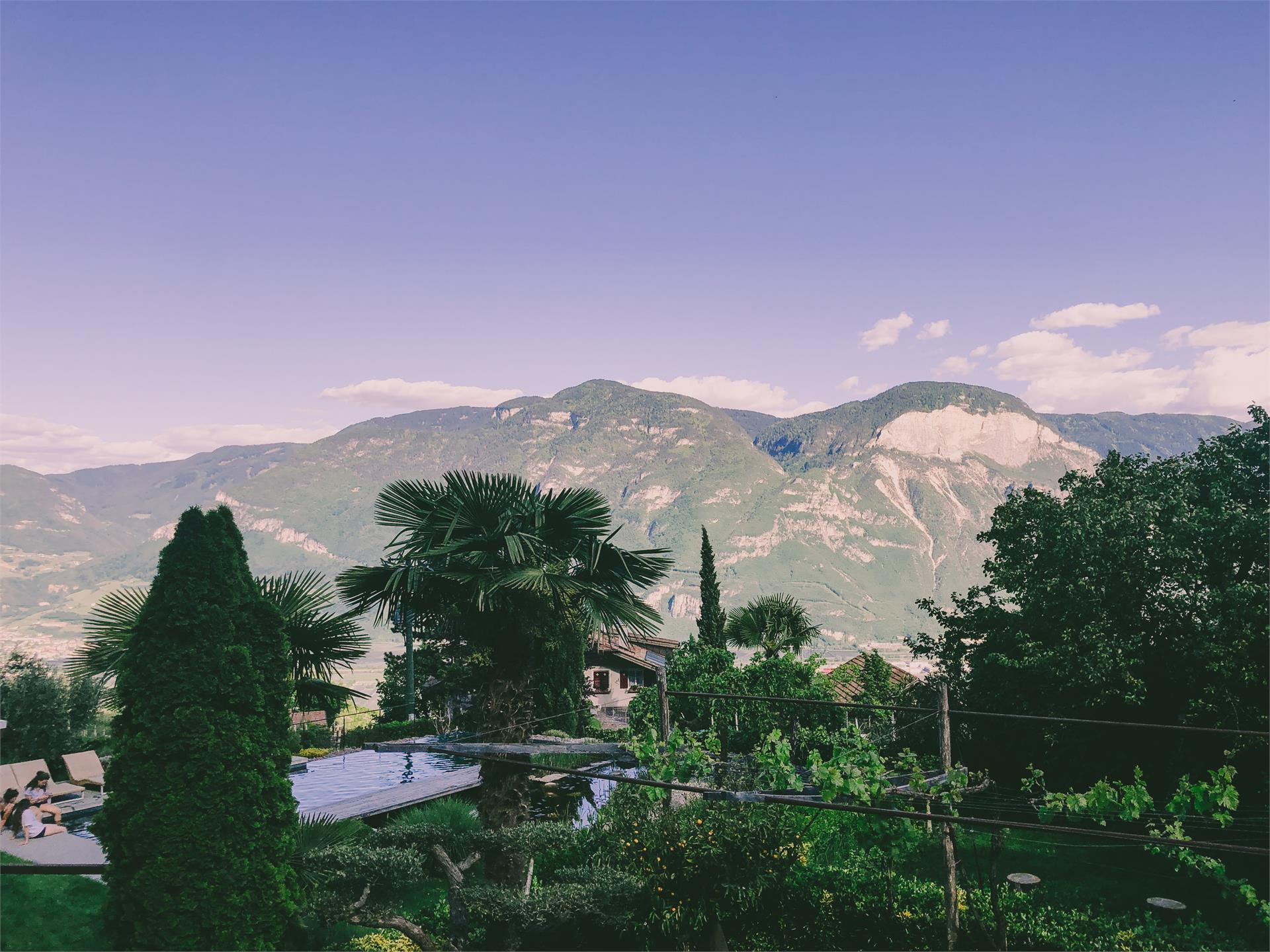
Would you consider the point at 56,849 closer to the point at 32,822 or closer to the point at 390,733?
the point at 32,822

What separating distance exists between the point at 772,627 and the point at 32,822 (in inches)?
844

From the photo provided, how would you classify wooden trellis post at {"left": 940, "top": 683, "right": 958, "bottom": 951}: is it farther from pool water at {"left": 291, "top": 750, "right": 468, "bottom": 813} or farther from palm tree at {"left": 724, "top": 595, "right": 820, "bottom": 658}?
palm tree at {"left": 724, "top": 595, "right": 820, "bottom": 658}

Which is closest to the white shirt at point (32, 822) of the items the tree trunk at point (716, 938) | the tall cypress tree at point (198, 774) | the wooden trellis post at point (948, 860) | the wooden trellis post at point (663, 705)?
the tall cypress tree at point (198, 774)

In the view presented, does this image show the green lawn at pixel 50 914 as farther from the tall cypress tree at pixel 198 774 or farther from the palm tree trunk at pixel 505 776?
the palm tree trunk at pixel 505 776

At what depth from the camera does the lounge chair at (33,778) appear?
1986 centimetres

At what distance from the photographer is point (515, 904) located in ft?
36.9

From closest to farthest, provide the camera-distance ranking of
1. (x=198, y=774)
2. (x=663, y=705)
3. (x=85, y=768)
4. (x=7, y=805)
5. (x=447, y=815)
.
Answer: (x=198, y=774)
(x=663, y=705)
(x=7, y=805)
(x=447, y=815)
(x=85, y=768)

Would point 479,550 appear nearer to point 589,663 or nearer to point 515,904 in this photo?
point 515,904

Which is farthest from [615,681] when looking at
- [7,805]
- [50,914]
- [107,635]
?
[107,635]

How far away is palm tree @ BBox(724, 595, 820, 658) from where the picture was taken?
29859 millimetres

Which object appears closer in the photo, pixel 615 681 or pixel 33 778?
pixel 33 778

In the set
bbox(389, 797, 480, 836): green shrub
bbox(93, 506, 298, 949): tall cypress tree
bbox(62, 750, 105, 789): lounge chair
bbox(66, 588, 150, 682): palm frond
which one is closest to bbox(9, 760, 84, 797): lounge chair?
bbox(62, 750, 105, 789): lounge chair

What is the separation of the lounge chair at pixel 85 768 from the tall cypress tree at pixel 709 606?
2256cm

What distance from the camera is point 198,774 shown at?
8.53m
